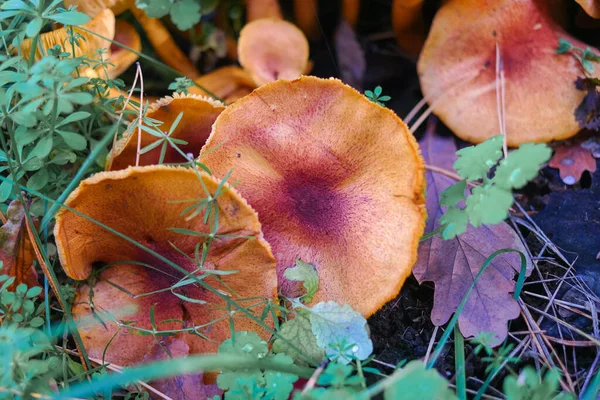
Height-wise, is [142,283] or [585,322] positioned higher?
[142,283]

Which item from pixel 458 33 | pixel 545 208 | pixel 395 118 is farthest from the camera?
pixel 458 33

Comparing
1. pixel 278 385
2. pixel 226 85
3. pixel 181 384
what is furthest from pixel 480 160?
pixel 226 85

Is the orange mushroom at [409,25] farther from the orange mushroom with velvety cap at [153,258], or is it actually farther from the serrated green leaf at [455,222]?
the orange mushroom with velvety cap at [153,258]

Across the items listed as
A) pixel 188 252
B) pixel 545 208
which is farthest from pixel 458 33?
pixel 188 252

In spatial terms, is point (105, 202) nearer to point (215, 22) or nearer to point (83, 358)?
point (83, 358)

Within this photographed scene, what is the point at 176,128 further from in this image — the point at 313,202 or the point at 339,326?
the point at 339,326

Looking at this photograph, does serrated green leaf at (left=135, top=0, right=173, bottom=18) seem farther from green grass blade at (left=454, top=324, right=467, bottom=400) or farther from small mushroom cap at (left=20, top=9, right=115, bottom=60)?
green grass blade at (left=454, top=324, right=467, bottom=400)

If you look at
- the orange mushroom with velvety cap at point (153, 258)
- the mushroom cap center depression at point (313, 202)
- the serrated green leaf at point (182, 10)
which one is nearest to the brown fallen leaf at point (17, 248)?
the orange mushroom with velvety cap at point (153, 258)

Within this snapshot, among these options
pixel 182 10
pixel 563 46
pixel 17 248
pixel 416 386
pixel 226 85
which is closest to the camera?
pixel 416 386
